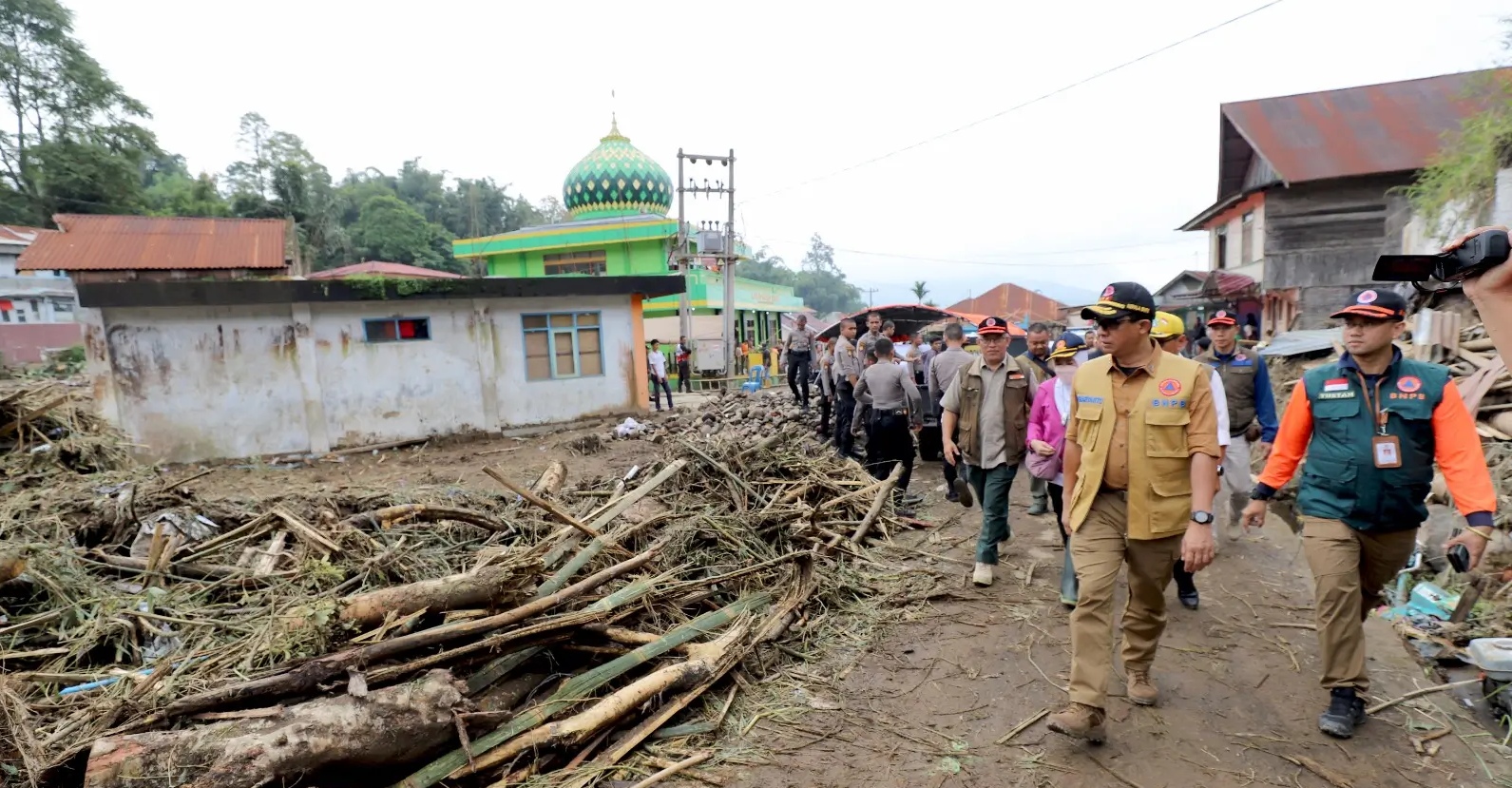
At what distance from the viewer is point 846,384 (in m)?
8.86

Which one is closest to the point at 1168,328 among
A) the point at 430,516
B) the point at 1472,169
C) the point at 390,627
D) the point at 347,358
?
the point at 390,627

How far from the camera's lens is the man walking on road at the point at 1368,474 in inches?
112

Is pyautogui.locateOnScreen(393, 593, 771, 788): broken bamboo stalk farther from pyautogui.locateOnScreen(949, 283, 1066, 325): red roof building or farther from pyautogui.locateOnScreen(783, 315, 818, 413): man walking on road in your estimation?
pyautogui.locateOnScreen(949, 283, 1066, 325): red roof building

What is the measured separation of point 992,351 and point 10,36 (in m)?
50.3

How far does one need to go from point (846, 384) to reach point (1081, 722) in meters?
6.12

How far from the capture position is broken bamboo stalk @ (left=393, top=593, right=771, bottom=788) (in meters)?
2.90

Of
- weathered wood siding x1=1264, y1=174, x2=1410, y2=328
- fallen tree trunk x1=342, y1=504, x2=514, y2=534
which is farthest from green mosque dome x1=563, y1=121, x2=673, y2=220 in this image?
fallen tree trunk x1=342, y1=504, x2=514, y2=534

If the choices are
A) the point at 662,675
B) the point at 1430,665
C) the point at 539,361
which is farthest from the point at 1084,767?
the point at 539,361

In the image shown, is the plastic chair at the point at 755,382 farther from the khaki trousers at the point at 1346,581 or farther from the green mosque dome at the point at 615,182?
the khaki trousers at the point at 1346,581

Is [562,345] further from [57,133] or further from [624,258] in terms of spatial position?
[57,133]

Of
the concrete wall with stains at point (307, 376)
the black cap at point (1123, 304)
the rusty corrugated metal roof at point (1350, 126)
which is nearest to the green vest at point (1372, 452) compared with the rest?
the black cap at point (1123, 304)

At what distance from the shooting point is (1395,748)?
2.90m

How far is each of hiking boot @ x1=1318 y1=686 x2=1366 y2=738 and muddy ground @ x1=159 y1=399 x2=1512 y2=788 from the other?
5cm

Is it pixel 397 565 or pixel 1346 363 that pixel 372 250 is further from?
pixel 1346 363
